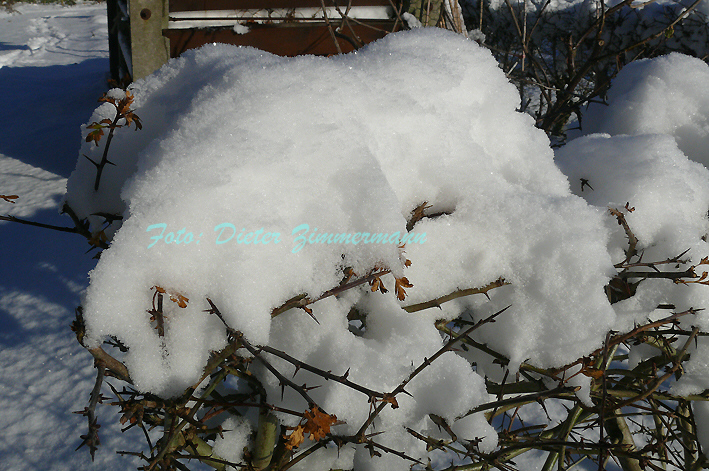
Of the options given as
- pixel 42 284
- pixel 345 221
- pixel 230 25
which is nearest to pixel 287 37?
pixel 230 25

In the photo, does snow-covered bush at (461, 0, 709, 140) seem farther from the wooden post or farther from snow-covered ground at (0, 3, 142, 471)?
snow-covered ground at (0, 3, 142, 471)

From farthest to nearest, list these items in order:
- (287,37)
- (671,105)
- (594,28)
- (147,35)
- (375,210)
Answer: (594,28), (287,37), (147,35), (671,105), (375,210)

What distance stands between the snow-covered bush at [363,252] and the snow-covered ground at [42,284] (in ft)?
7.16

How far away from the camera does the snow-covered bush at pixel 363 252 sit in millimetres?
812

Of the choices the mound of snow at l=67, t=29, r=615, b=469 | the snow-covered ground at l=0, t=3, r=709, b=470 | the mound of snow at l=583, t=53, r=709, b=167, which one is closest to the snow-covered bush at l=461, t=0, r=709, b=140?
the mound of snow at l=583, t=53, r=709, b=167

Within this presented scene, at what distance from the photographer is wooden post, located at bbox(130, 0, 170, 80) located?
3.40 metres

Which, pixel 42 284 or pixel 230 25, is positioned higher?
pixel 230 25

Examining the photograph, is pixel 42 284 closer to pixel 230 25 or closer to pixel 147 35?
pixel 147 35

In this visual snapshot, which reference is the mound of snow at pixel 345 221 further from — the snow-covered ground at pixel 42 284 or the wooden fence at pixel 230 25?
the wooden fence at pixel 230 25

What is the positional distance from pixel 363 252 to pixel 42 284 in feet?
13.4

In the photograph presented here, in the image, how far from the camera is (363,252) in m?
0.87

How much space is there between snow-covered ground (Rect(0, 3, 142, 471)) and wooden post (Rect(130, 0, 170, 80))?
64.4 inches

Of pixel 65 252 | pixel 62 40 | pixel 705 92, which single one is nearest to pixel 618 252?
pixel 705 92

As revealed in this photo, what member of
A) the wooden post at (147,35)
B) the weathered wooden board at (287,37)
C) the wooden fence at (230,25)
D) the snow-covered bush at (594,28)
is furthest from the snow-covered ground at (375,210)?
the snow-covered bush at (594,28)
